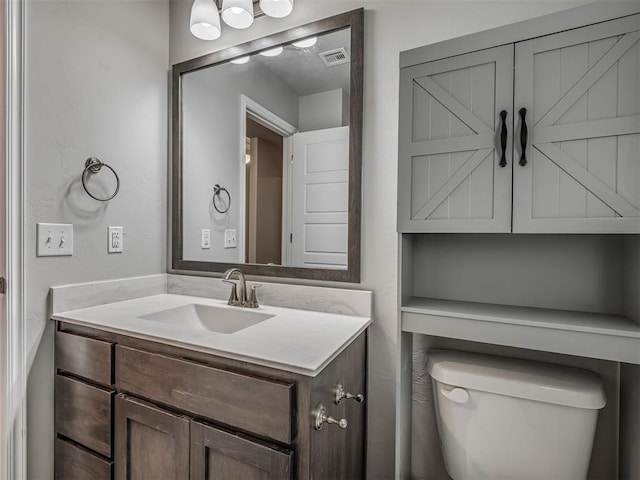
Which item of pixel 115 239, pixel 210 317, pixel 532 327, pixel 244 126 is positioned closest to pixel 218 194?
pixel 244 126

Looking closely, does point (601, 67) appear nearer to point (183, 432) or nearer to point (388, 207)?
point (388, 207)

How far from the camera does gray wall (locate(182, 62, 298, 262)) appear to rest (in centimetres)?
158

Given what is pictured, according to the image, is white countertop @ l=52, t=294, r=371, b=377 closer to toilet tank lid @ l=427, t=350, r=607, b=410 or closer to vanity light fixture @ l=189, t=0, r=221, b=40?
toilet tank lid @ l=427, t=350, r=607, b=410

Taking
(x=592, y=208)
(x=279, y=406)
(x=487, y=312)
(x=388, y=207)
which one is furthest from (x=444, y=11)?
(x=279, y=406)

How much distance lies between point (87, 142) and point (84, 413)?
3.44ft

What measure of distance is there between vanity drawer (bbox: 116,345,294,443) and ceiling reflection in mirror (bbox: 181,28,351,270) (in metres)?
0.61

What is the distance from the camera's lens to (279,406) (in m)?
0.85

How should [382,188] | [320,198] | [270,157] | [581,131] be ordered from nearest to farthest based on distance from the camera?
[581,131] → [382,188] → [320,198] → [270,157]

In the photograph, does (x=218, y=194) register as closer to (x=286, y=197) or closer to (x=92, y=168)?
(x=286, y=197)

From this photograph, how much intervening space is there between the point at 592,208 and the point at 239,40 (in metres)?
1.55

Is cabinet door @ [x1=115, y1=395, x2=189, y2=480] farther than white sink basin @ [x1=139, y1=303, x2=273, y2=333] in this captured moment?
No

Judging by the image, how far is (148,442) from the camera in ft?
3.48

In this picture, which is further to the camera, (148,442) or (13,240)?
(13,240)

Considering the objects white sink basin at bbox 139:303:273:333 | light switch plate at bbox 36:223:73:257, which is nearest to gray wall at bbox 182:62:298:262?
white sink basin at bbox 139:303:273:333
